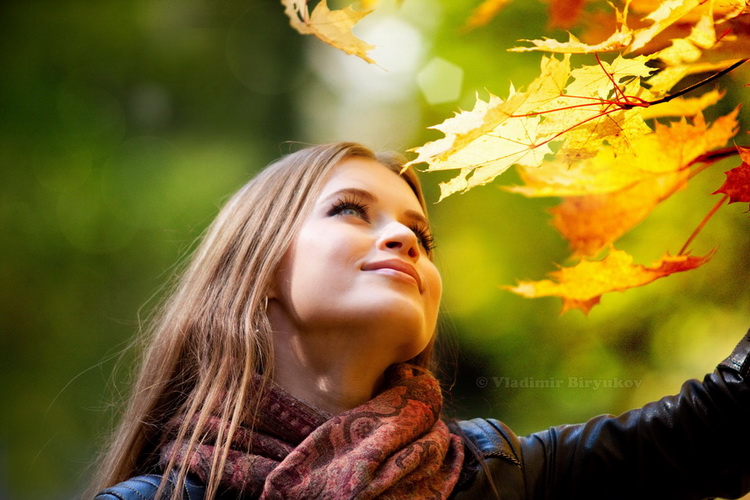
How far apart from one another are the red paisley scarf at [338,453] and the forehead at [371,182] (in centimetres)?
29

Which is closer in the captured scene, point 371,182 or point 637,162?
point 637,162

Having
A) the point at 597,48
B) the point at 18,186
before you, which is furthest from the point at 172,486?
the point at 18,186

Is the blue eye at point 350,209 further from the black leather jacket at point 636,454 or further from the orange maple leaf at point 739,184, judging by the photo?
the orange maple leaf at point 739,184

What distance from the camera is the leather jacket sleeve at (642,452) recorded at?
910 millimetres

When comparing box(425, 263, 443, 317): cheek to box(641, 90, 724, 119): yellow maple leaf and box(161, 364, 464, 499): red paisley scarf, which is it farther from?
box(641, 90, 724, 119): yellow maple leaf

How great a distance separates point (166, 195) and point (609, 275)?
4.36 feet

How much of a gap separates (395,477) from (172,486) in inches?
11.4

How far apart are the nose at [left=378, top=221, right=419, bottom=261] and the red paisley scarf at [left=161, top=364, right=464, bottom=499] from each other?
0.20 metres

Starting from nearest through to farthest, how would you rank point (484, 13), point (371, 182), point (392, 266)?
point (392, 266) < point (371, 182) < point (484, 13)

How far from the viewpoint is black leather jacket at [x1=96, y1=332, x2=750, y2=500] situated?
2.99 feet

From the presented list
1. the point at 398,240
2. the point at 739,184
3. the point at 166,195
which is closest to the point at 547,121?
the point at 739,184

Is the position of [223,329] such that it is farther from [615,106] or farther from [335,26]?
[615,106]

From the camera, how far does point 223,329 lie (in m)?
1.09

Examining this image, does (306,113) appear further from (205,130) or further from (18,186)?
(18,186)
